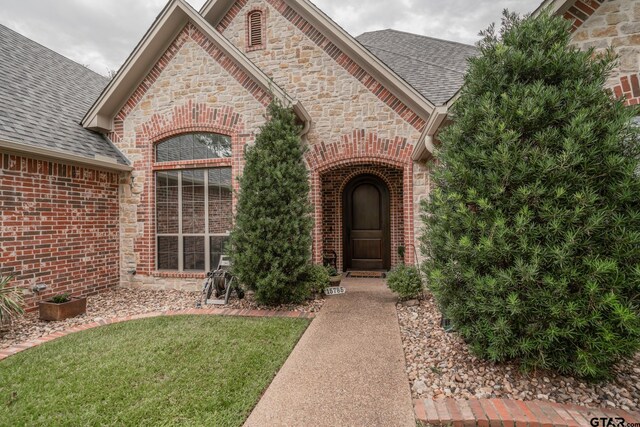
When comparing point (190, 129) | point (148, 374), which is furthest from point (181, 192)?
point (148, 374)

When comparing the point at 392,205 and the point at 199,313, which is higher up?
the point at 392,205

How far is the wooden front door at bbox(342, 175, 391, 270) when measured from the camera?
8617 millimetres

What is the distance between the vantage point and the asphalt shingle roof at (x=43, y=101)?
18.2 ft

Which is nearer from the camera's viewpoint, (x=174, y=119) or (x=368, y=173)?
(x=174, y=119)

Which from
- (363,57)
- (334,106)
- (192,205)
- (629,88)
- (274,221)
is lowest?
(274,221)

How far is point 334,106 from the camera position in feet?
21.7

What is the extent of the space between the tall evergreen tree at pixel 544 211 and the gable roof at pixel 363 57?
2.93 m

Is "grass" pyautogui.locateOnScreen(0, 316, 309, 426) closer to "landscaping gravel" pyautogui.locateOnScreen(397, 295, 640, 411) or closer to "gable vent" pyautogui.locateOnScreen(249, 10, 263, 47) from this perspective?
"landscaping gravel" pyautogui.locateOnScreen(397, 295, 640, 411)

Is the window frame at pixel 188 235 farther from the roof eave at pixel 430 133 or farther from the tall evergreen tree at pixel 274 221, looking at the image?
the roof eave at pixel 430 133

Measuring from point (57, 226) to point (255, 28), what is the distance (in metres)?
5.88

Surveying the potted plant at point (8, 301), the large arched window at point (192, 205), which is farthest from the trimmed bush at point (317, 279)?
the potted plant at point (8, 301)

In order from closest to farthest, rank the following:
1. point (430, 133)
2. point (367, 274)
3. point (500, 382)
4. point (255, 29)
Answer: point (500, 382) < point (430, 133) < point (255, 29) < point (367, 274)

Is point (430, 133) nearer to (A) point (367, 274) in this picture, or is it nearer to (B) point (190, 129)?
(A) point (367, 274)

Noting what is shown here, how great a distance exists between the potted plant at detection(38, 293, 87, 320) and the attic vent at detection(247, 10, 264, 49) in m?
6.31
